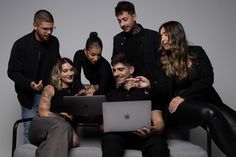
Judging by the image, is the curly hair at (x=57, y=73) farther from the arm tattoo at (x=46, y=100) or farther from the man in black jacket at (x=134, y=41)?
the man in black jacket at (x=134, y=41)

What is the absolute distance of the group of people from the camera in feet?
7.92

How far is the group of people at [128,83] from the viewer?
241 centimetres

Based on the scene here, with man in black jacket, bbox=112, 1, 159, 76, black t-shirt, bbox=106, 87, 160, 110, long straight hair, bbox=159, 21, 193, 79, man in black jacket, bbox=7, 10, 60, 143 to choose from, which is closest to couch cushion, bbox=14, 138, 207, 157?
black t-shirt, bbox=106, 87, 160, 110

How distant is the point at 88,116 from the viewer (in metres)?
2.97

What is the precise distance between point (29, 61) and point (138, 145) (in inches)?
47.8

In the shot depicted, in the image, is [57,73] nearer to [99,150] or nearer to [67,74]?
[67,74]

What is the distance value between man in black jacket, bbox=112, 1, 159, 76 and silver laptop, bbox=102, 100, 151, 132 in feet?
2.25

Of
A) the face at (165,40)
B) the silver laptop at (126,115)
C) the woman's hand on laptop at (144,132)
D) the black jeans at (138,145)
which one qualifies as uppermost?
the face at (165,40)

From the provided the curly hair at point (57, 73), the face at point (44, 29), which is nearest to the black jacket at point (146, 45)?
the curly hair at point (57, 73)

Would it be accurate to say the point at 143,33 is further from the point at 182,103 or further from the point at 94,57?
the point at 182,103

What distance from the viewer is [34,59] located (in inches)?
125

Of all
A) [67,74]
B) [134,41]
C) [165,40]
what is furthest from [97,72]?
[165,40]

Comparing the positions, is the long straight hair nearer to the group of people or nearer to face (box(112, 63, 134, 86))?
the group of people

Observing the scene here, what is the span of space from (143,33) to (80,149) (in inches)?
45.2
